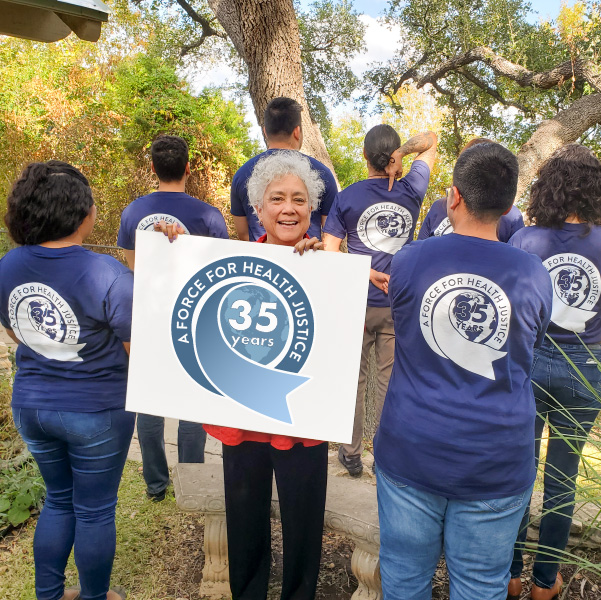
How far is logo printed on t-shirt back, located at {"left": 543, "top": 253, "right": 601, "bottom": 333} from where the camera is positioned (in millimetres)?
2465

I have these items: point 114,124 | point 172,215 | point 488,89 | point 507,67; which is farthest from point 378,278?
point 114,124

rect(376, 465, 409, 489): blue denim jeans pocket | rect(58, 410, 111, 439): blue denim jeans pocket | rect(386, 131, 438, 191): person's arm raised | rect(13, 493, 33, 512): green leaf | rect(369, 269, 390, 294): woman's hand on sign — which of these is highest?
rect(386, 131, 438, 191): person's arm raised

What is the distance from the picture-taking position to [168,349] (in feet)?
7.13

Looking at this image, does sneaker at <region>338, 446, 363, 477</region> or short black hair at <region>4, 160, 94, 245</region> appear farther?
sneaker at <region>338, 446, 363, 477</region>

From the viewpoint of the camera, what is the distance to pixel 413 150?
3.45 m

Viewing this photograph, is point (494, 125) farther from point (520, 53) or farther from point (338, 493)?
point (338, 493)

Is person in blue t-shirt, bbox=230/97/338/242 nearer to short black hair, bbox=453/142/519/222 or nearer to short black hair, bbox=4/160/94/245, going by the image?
short black hair, bbox=4/160/94/245

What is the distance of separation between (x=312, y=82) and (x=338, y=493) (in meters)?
15.3

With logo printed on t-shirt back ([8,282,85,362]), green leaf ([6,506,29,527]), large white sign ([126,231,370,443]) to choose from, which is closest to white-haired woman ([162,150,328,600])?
large white sign ([126,231,370,443])

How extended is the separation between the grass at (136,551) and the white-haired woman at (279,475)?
0.72 m

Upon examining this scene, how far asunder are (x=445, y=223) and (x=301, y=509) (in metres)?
1.74

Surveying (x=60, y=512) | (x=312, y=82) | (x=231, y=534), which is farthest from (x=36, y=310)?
(x=312, y=82)

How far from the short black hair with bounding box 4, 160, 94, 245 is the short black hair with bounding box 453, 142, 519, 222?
1.52 meters

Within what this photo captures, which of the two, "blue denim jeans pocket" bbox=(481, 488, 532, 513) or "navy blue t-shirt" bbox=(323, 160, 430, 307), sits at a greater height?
"navy blue t-shirt" bbox=(323, 160, 430, 307)
